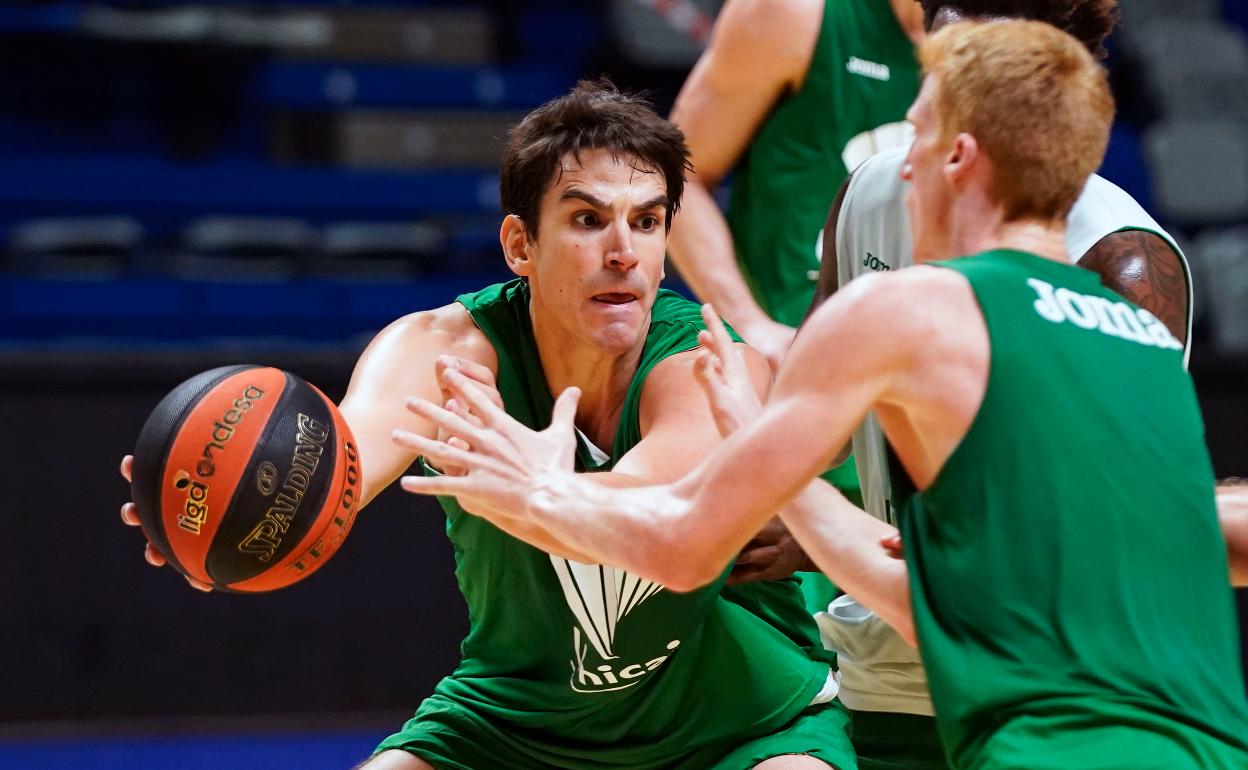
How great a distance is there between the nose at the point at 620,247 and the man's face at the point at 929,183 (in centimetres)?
80

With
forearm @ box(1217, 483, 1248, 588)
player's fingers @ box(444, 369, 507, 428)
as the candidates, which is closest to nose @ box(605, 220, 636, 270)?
player's fingers @ box(444, 369, 507, 428)

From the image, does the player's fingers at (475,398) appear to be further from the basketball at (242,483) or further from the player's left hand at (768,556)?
the player's left hand at (768,556)

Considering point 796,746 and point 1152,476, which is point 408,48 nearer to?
point 796,746

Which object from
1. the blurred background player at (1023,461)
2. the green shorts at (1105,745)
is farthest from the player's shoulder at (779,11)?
the green shorts at (1105,745)

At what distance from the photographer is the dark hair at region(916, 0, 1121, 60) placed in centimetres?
308

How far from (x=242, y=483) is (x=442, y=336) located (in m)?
0.61

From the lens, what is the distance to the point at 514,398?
3.32 m

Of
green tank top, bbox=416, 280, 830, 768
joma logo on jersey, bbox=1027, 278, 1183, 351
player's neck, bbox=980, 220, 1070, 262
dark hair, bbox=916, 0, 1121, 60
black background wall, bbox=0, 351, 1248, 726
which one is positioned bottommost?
black background wall, bbox=0, 351, 1248, 726

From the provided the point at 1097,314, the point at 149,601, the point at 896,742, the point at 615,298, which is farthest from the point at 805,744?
the point at 149,601

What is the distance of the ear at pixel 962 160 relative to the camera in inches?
90.8

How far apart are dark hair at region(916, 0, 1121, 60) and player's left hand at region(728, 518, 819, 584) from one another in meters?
1.03

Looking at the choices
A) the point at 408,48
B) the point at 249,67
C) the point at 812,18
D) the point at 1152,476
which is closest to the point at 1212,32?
the point at 408,48

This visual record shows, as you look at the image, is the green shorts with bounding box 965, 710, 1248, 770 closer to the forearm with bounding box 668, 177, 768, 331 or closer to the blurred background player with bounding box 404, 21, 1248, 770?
the blurred background player with bounding box 404, 21, 1248, 770

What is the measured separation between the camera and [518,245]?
3.37 m
